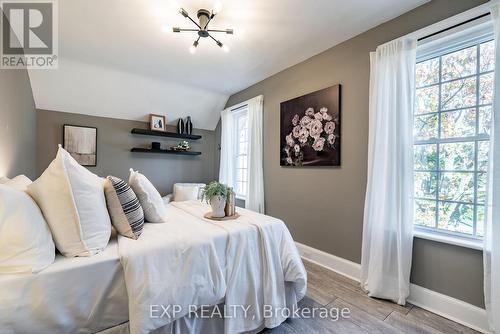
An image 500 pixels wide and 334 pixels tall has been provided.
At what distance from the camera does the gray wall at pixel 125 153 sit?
3.37 metres

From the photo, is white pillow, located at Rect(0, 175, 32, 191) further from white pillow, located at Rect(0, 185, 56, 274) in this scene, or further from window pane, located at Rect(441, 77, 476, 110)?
window pane, located at Rect(441, 77, 476, 110)

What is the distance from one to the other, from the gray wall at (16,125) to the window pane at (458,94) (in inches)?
147

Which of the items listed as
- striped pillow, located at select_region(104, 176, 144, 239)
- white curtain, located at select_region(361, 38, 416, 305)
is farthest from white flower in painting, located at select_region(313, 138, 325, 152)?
striped pillow, located at select_region(104, 176, 144, 239)

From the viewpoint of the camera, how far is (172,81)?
3.73 meters

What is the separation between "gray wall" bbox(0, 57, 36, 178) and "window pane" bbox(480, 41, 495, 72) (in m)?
3.88

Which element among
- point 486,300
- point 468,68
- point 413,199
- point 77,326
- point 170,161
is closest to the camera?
point 77,326

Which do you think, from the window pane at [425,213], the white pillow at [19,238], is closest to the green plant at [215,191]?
the white pillow at [19,238]

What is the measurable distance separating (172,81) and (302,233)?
3.21m

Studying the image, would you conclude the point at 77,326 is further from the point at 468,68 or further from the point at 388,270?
the point at 468,68

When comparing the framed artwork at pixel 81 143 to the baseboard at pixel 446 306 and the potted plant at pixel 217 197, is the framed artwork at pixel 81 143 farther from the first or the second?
the baseboard at pixel 446 306

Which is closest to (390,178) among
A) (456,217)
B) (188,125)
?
(456,217)

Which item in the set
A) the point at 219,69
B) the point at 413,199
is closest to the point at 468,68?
the point at 413,199

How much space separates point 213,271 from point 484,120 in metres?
2.34

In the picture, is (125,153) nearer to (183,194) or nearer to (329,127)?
(183,194)
